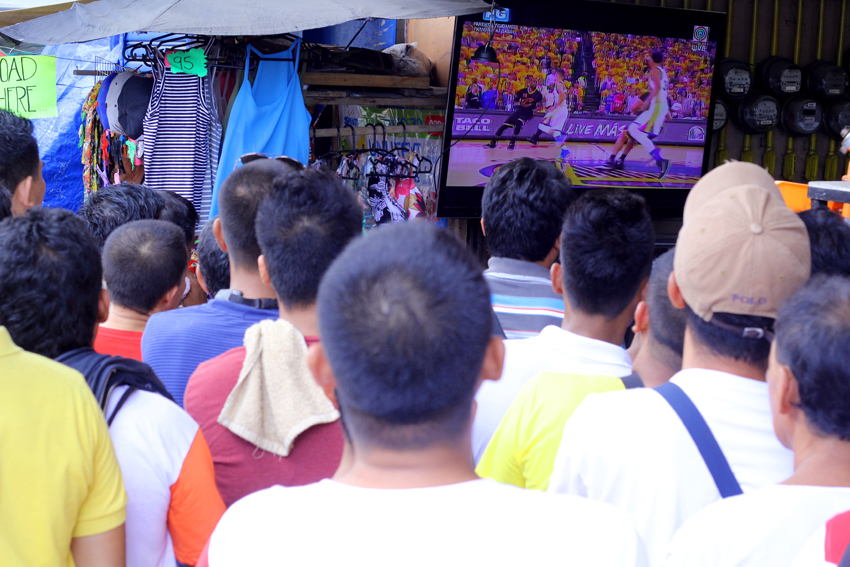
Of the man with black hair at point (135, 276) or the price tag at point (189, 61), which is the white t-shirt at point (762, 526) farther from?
the price tag at point (189, 61)

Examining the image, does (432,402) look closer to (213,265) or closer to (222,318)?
(222,318)

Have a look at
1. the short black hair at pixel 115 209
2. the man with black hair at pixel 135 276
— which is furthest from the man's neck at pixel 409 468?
the short black hair at pixel 115 209

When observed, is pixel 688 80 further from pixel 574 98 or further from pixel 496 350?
pixel 496 350

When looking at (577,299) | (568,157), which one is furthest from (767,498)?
(568,157)

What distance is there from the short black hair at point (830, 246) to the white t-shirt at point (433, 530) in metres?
1.06

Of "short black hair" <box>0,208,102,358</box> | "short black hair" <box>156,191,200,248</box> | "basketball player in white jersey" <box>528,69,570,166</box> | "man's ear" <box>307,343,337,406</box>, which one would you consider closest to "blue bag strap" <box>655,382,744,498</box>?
"man's ear" <box>307,343,337,406</box>

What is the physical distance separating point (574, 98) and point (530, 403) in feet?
11.7

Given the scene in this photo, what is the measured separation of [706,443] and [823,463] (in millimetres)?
169

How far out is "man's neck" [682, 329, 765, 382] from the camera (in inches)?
47.9

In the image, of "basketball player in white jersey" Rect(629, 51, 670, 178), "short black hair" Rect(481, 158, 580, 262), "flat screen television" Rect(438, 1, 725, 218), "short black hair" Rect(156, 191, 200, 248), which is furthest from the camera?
"basketball player in white jersey" Rect(629, 51, 670, 178)

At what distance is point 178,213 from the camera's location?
3027 mm

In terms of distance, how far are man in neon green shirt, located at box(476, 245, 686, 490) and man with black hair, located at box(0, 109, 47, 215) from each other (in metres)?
1.71

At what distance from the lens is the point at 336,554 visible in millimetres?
777

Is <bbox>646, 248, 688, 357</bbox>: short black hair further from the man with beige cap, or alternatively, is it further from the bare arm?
the bare arm
